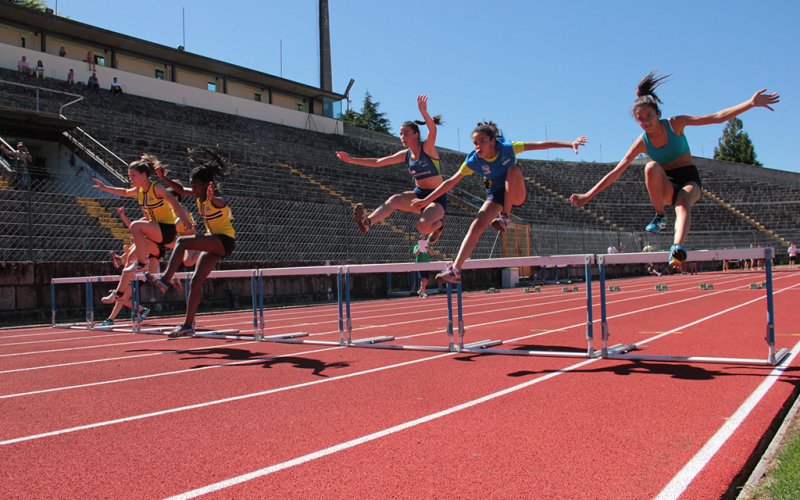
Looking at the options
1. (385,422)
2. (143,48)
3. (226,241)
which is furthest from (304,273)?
(143,48)

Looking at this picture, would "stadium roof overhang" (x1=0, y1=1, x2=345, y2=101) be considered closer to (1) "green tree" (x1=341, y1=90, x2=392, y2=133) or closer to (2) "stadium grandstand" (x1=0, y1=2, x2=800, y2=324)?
(2) "stadium grandstand" (x1=0, y1=2, x2=800, y2=324)

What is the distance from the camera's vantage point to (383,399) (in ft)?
13.6

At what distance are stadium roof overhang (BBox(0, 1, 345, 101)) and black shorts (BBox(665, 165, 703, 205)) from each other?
28144 mm

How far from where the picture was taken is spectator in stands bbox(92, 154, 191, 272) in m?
7.63

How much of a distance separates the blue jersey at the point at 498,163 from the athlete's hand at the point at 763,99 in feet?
6.81

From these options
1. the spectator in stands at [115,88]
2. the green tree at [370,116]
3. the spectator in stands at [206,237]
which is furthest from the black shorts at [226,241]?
the green tree at [370,116]

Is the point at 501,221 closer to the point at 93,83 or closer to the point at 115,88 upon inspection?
the point at 93,83

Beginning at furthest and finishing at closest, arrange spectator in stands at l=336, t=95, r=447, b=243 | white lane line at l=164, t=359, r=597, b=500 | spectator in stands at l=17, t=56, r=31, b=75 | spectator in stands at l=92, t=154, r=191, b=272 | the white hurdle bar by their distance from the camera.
Answer: spectator in stands at l=17, t=56, r=31, b=75 < spectator in stands at l=92, t=154, r=191, b=272 < spectator in stands at l=336, t=95, r=447, b=243 < the white hurdle bar < white lane line at l=164, t=359, r=597, b=500

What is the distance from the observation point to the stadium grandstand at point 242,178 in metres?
14.2

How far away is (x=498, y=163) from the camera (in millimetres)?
5863

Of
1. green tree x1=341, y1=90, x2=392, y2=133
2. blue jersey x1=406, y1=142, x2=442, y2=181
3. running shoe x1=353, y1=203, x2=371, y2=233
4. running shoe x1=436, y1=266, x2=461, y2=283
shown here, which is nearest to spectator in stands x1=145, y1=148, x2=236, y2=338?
running shoe x1=353, y1=203, x2=371, y2=233

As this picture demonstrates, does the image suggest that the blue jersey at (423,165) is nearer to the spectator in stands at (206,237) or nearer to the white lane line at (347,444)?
the spectator in stands at (206,237)

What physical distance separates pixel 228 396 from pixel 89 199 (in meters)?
12.7

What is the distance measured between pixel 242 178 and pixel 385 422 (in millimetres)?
19451
